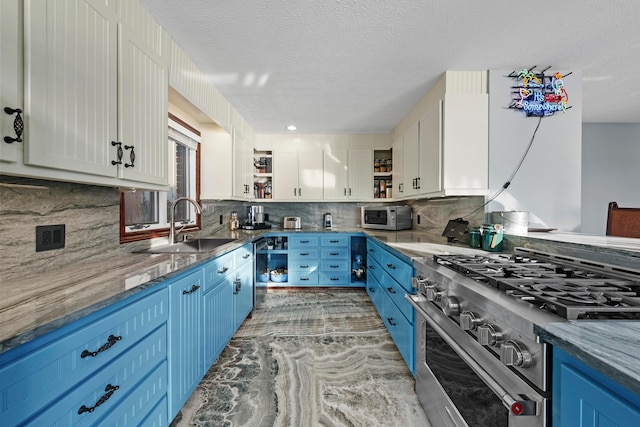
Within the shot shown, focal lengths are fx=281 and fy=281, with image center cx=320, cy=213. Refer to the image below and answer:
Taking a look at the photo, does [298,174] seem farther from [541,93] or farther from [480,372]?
[480,372]

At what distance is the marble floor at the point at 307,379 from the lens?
1.56 metres

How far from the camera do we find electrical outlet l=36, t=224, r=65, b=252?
122 centimetres

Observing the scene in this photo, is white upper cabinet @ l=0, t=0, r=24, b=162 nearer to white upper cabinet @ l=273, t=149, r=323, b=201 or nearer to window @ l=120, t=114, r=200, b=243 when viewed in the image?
window @ l=120, t=114, r=200, b=243

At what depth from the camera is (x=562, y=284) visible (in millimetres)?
1067

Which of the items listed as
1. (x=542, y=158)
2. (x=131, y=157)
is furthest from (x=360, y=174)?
(x=131, y=157)

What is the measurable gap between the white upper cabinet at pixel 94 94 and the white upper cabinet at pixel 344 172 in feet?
8.75

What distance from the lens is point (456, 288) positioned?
1.21 meters

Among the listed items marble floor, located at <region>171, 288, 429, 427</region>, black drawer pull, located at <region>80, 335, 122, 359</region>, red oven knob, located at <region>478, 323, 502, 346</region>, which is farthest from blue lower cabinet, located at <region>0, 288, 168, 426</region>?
red oven knob, located at <region>478, 323, 502, 346</region>

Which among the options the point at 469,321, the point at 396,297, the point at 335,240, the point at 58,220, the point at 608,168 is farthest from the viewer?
the point at 335,240

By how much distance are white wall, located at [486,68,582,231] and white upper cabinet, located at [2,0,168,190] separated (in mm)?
2458

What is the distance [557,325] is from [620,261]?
3.01ft

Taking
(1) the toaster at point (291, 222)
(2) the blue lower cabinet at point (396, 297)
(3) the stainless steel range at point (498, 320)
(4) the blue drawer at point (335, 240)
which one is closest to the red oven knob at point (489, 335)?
(3) the stainless steel range at point (498, 320)

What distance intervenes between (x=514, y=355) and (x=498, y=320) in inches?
5.1

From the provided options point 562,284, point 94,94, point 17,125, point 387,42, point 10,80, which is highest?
point 387,42
